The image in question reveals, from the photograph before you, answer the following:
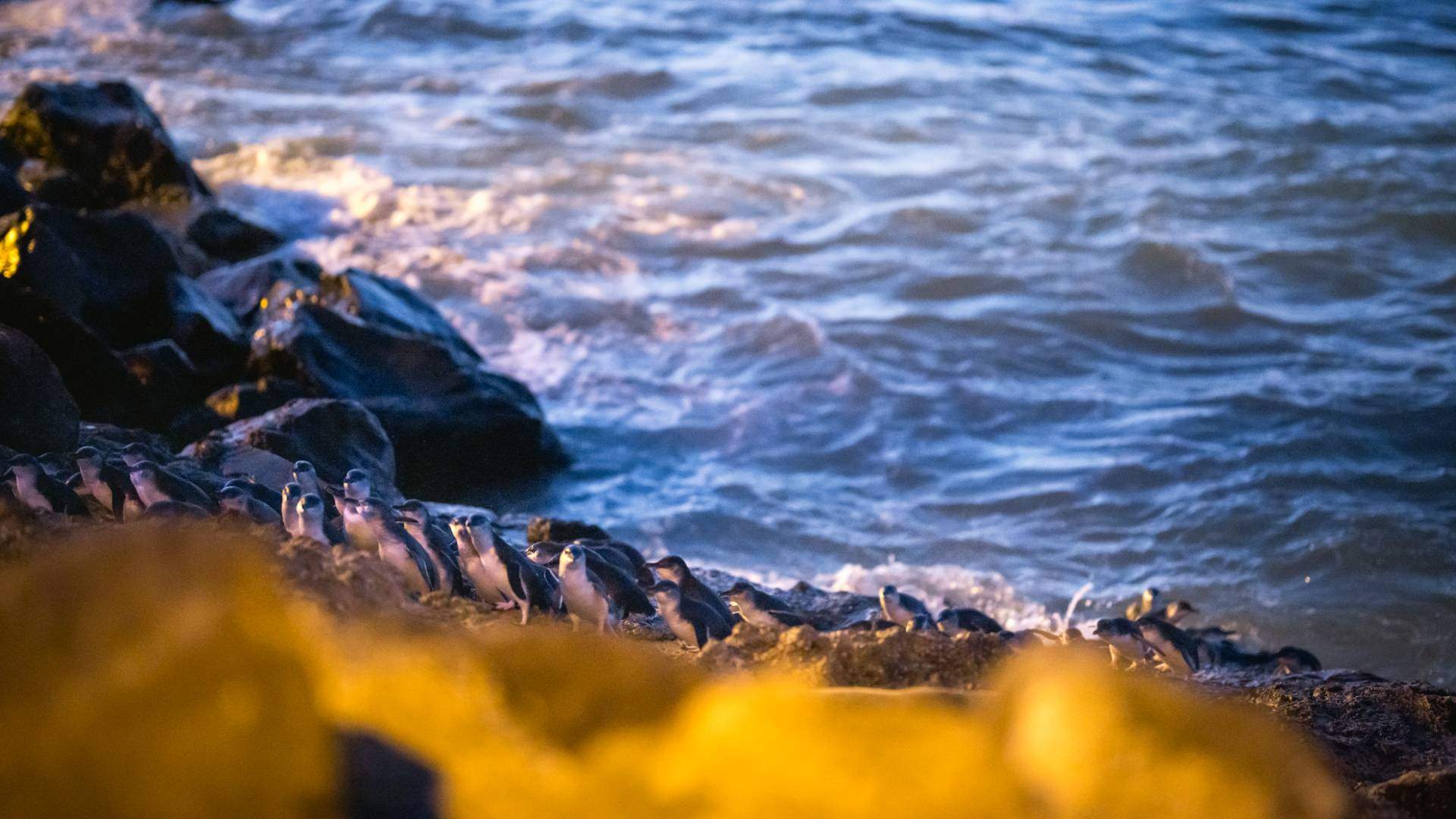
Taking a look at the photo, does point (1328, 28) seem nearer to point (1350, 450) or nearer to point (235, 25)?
point (1350, 450)

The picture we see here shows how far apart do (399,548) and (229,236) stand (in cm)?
527

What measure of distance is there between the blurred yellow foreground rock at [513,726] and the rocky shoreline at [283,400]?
28 cm

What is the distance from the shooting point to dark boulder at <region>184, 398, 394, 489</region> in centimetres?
396

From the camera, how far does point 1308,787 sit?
1.41 meters

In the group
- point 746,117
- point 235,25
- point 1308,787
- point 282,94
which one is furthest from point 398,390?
point 235,25

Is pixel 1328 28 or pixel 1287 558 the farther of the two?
pixel 1328 28

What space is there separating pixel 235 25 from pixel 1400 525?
42.6 feet

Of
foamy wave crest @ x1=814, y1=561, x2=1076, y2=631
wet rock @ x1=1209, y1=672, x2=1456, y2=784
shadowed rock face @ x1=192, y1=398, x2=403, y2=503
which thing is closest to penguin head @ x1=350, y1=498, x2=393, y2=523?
shadowed rock face @ x1=192, y1=398, x2=403, y2=503

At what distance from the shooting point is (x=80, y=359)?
4703mm

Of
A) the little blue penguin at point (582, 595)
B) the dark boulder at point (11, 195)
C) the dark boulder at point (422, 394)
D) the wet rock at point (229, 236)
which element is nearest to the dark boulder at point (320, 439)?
the dark boulder at point (422, 394)

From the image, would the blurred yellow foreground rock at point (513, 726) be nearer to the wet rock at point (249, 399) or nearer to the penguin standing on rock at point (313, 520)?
the penguin standing on rock at point (313, 520)

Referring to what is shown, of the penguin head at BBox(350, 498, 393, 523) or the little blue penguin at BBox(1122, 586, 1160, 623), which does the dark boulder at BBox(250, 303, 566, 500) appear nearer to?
the penguin head at BBox(350, 498, 393, 523)

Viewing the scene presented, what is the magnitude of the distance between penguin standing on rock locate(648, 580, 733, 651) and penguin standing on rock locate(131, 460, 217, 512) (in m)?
1.05

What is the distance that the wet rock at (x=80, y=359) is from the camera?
459 cm
